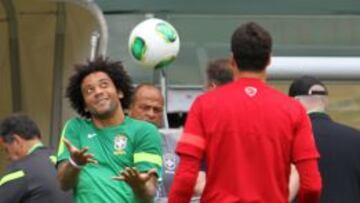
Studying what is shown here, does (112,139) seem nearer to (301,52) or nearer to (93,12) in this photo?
(93,12)

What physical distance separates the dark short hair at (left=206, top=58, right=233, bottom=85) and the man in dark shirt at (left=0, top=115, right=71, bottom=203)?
4.38 ft

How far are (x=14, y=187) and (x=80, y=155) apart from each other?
168cm

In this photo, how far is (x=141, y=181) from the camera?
5480 millimetres

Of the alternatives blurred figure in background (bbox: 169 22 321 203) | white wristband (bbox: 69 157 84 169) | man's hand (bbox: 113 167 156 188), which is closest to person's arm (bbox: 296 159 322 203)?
blurred figure in background (bbox: 169 22 321 203)

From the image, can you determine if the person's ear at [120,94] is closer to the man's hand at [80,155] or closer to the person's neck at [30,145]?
the man's hand at [80,155]

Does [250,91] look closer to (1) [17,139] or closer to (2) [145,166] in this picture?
(2) [145,166]

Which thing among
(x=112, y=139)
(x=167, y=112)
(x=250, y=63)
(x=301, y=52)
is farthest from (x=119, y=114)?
(x=301, y=52)

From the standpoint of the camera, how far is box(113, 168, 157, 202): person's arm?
5.42 meters

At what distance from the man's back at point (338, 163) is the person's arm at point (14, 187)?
1.83 metres

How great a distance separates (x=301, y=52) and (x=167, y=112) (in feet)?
6.59

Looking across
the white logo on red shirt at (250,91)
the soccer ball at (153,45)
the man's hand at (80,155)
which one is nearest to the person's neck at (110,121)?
the man's hand at (80,155)

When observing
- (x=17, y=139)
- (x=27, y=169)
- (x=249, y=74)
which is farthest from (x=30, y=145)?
(x=249, y=74)

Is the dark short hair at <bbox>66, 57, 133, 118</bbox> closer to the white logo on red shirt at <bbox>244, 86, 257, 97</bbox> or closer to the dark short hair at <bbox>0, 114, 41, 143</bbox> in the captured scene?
the white logo on red shirt at <bbox>244, 86, 257, 97</bbox>

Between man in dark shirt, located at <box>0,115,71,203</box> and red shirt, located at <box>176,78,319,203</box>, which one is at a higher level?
red shirt, located at <box>176,78,319,203</box>
